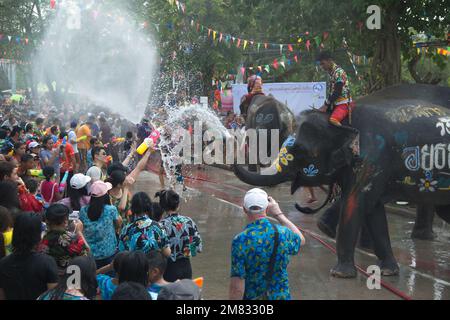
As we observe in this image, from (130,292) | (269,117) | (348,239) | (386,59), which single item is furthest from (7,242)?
(386,59)

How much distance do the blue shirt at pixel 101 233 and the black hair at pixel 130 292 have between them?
238cm

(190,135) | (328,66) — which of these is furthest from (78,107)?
(328,66)

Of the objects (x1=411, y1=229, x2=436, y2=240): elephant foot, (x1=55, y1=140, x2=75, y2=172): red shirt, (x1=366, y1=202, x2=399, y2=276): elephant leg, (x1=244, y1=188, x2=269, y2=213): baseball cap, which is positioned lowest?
(x1=411, y1=229, x2=436, y2=240): elephant foot

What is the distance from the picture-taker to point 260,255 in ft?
16.1

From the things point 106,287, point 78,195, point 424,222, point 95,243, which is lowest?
point 424,222

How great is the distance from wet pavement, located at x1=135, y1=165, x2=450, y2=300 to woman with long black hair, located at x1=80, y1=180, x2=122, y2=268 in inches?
60.3

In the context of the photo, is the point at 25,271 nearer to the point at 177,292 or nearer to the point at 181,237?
the point at 177,292

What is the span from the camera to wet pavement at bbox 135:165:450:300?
7.77 m

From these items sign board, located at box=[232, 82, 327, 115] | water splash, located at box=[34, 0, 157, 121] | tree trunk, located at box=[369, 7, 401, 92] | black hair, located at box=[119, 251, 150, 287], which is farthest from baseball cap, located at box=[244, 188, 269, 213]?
water splash, located at box=[34, 0, 157, 121]

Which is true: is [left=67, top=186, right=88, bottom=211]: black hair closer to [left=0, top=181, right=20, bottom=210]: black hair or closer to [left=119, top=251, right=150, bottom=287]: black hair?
[left=0, top=181, right=20, bottom=210]: black hair

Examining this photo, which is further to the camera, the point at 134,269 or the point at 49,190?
the point at 49,190

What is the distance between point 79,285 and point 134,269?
0.37 meters

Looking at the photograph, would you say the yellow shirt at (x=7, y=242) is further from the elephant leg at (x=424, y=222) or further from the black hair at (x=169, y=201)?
the elephant leg at (x=424, y=222)
